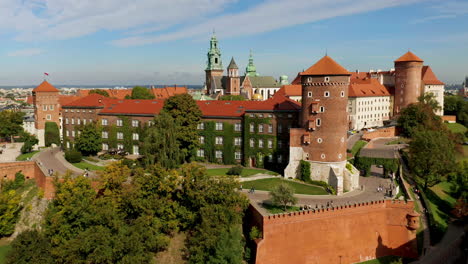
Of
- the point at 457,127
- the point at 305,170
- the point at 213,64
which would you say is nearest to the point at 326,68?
the point at 305,170

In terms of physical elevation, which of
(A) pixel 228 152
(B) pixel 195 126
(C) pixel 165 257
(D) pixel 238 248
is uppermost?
(B) pixel 195 126

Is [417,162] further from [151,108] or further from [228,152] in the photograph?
[151,108]

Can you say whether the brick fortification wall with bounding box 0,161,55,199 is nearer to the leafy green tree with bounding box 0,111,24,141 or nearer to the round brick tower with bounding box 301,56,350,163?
the leafy green tree with bounding box 0,111,24,141

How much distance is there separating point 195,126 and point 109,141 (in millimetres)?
17350

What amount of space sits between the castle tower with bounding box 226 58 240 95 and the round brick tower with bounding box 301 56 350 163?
8053cm

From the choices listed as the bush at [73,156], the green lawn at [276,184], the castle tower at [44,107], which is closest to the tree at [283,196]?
the green lawn at [276,184]

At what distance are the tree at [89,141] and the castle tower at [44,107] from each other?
15698 mm

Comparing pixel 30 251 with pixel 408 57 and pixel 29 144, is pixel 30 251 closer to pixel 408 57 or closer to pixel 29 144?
pixel 29 144

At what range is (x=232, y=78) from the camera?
428 ft

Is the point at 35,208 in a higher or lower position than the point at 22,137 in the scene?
lower

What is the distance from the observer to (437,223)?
44062 millimetres

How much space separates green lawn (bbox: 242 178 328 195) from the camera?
47.5 meters

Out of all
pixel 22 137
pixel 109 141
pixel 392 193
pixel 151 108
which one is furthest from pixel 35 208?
pixel 392 193

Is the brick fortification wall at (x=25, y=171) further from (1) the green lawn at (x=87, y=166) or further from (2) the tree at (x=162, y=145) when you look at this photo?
(2) the tree at (x=162, y=145)
